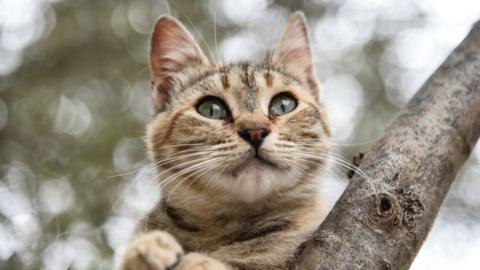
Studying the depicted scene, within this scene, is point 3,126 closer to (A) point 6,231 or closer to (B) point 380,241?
(A) point 6,231

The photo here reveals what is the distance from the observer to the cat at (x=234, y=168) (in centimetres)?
308

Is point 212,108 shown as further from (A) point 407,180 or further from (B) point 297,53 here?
(A) point 407,180

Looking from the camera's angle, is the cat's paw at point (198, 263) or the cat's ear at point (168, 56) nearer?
the cat's paw at point (198, 263)

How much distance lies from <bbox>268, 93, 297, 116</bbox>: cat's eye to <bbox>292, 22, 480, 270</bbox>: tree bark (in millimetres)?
911

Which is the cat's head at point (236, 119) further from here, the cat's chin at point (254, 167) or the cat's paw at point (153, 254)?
the cat's paw at point (153, 254)

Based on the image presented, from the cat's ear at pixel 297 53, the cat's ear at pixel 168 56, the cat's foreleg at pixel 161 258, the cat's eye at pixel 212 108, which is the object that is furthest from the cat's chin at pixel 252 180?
the cat's ear at pixel 297 53

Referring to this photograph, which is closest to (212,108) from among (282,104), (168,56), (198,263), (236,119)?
(236,119)

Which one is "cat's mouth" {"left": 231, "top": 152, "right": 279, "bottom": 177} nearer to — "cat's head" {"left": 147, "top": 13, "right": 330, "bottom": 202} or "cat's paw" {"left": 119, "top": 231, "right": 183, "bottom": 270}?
"cat's head" {"left": 147, "top": 13, "right": 330, "bottom": 202}

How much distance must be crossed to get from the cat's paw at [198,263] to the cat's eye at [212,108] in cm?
128

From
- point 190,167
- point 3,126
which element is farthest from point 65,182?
point 190,167

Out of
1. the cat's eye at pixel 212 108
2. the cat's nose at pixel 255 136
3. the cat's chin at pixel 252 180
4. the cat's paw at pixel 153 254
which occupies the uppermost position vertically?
the cat's eye at pixel 212 108

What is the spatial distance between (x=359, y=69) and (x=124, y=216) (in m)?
4.02

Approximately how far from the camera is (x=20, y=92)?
640 cm

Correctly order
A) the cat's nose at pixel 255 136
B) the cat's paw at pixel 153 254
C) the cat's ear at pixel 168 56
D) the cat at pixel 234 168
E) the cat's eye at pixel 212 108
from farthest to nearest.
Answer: the cat's ear at pixel 168 56
the cat's eye at pixel 212 108
the cat's nose at pixel 255 136
the cat at pixel 234 168
the cat's paw at pixel 153 254
